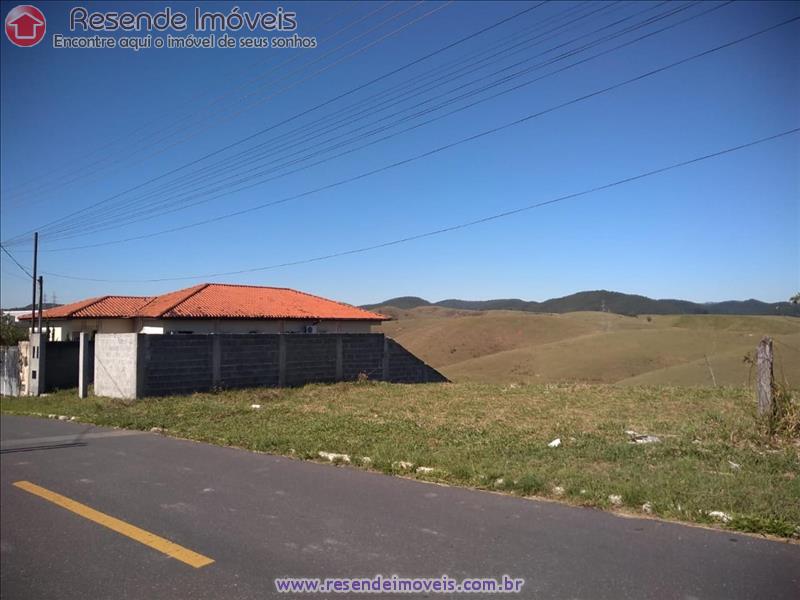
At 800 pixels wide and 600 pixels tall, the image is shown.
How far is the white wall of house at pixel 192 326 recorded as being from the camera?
28.2m

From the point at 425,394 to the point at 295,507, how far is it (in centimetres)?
1223

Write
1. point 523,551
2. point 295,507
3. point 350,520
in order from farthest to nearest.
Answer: point 295,507 → point 350,520 → point 523,551

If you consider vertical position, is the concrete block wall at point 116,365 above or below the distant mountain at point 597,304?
below

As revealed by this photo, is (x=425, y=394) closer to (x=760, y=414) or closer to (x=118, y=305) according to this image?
(x=760, y=414)

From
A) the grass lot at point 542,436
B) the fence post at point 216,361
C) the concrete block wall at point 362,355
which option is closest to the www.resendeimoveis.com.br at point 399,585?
the grass lot at point 542,436

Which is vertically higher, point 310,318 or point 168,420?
point 310,318

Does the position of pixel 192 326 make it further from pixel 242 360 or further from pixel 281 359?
pixel 242 360

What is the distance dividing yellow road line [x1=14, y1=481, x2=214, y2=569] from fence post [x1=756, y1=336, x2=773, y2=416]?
26.9ft

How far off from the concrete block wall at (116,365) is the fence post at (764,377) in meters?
15.2

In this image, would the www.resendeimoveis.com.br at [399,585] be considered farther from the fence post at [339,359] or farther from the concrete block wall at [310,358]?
the fence post at [339,359]

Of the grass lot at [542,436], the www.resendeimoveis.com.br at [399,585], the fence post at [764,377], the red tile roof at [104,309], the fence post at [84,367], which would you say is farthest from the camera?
the red tile roof at [104,309]

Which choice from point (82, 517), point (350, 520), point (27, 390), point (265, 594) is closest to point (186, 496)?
point (82, 517)

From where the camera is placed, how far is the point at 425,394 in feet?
60.7

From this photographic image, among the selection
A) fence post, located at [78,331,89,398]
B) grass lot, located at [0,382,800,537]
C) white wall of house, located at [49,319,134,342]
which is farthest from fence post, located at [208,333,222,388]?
white wall of house, located at [49,319,134,342]
